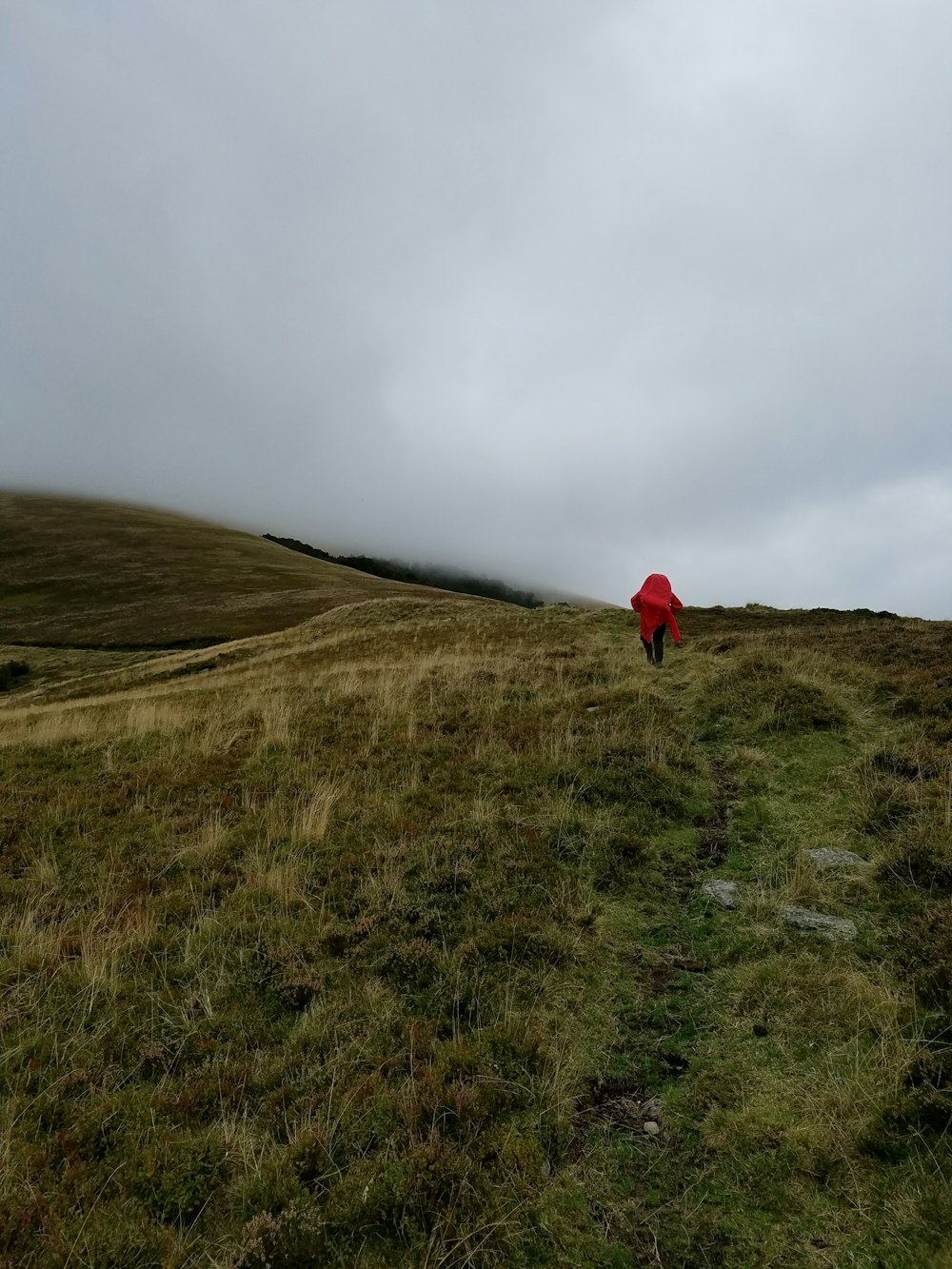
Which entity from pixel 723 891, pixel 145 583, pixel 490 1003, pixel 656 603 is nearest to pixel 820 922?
pixel 723 891

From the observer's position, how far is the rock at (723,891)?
5.88 meters

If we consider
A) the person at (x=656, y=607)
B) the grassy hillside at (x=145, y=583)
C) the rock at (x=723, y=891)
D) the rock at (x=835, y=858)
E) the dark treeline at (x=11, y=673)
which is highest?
the person at (x=656, y=607)

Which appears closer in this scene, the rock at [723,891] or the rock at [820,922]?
the rock at [820,922]

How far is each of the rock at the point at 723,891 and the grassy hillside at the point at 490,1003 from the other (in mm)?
95

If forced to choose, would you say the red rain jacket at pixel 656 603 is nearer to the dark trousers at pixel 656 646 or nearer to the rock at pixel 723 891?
the dark trousers at pixel 656 646

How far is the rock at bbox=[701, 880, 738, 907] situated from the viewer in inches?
231

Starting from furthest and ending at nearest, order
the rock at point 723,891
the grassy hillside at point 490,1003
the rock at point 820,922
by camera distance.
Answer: the rock at point 723,891 < the rock at point 820,922 < the grassy hillside at point 490,1003

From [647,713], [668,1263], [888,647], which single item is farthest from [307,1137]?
[888,647]

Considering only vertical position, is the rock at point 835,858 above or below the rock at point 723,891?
above

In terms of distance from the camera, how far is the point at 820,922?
5285 millimetres

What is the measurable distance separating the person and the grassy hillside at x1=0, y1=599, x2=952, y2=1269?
5.94 m

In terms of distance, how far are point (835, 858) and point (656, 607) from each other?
10.2m

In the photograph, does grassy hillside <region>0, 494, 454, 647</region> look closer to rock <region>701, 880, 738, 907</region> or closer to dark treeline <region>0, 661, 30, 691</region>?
dark treeline <region>0, 661, 30, 691</region>

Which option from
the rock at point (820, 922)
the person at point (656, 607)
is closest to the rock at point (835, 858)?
the rock at point (820, 922)
